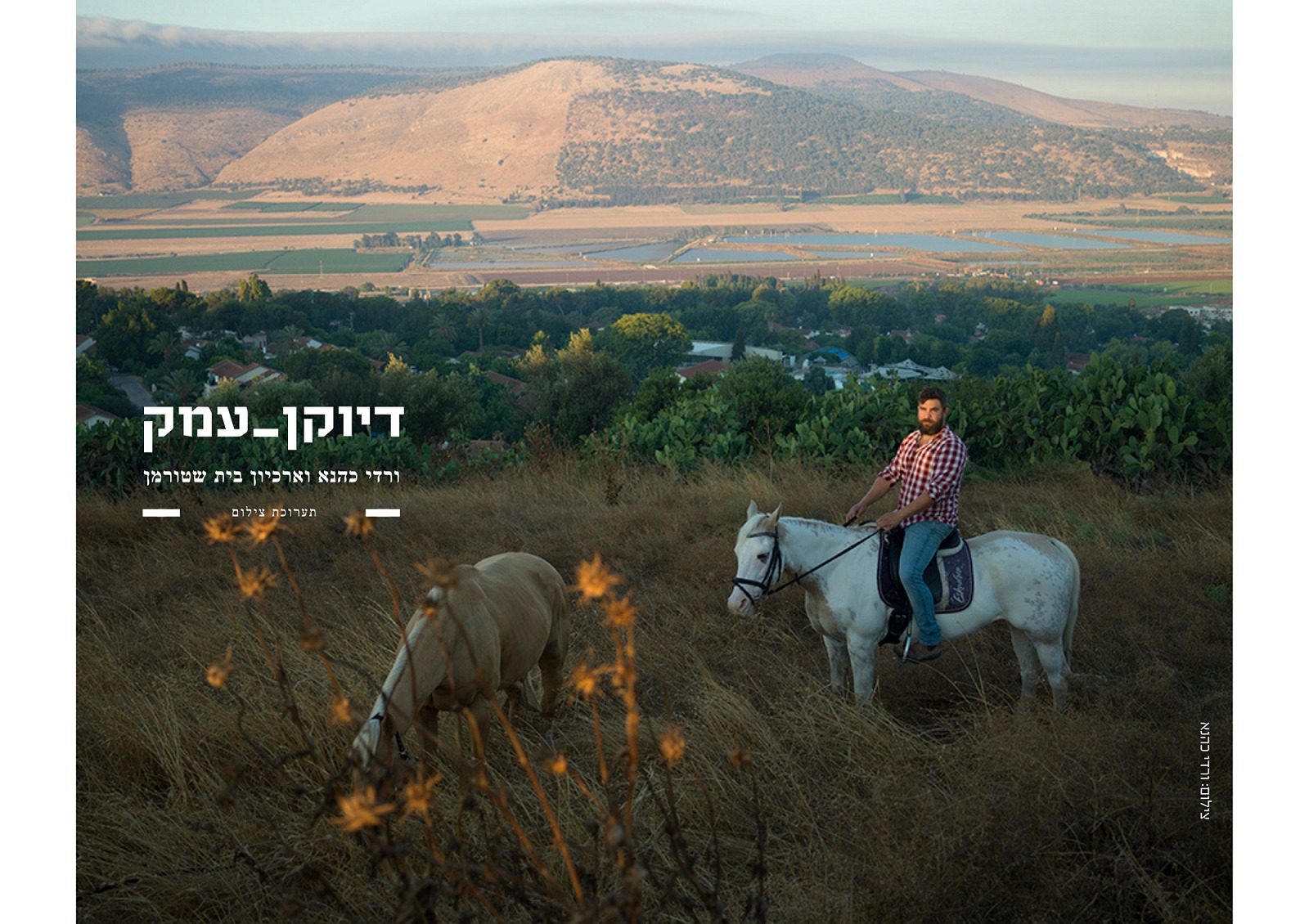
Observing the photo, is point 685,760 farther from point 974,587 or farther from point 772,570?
point 974,587

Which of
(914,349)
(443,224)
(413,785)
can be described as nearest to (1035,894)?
(413,785)

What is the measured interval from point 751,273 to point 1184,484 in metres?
79.1

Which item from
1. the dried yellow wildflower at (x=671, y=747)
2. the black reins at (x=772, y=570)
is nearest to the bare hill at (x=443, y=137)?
the black reins at (x=772, y=570)

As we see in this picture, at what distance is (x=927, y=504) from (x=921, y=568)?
353mm

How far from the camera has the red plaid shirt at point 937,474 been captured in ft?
16.2

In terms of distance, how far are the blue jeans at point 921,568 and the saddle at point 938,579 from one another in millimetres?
63

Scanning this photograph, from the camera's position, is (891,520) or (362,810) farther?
(891,520)

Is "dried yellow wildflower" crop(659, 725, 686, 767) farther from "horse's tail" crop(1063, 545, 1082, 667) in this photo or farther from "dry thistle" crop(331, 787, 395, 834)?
"horse's tail" crop(1063, 545, 1082, 667)

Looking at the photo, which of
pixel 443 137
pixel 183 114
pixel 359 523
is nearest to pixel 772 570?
pixel 359 523

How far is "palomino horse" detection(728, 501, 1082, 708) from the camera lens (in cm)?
505

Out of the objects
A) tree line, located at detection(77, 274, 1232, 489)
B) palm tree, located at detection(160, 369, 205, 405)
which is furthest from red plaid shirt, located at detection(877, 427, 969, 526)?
palm tree, located at detection(160, 369, 205, 405)

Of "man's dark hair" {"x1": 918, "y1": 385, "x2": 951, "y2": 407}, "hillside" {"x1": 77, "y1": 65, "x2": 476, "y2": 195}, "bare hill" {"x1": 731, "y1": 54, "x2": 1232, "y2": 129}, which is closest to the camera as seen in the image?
"man's dark hair" {"x1": 918, "y1": 385, "x2": 951, "y2": 407}

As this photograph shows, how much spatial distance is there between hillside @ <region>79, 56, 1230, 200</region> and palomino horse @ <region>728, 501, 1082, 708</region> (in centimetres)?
617

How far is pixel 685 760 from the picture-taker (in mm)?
3955
